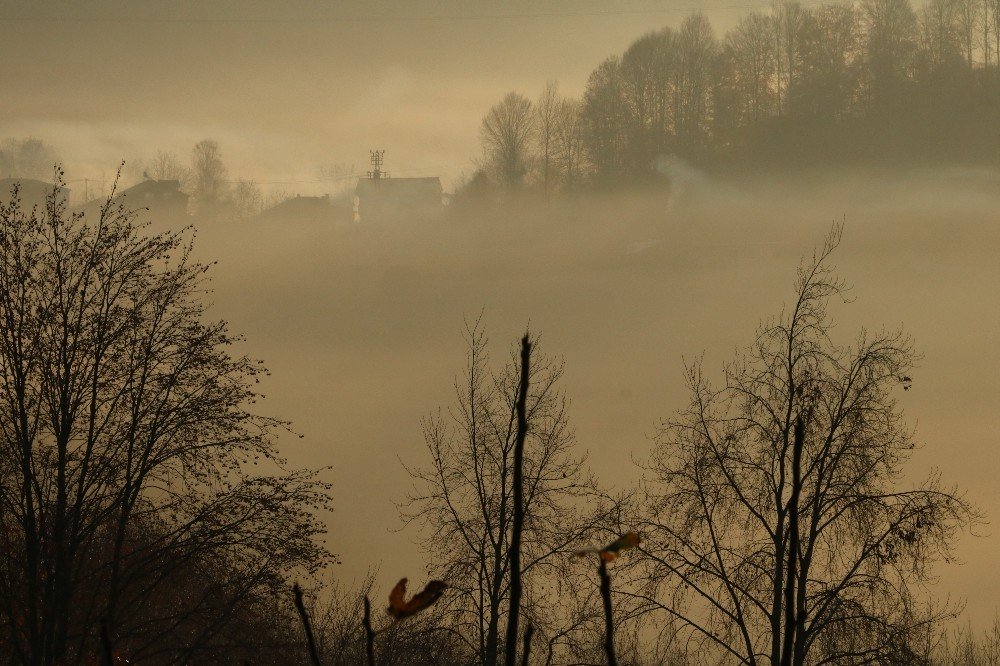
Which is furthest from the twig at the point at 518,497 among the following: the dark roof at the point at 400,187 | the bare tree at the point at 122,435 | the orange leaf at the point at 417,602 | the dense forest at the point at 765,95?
the dark roof at the point at 400,187

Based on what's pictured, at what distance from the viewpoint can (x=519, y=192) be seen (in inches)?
3428

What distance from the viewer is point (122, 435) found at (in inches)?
649

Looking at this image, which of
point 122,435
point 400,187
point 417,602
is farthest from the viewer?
point 400,187

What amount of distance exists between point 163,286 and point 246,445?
2723 mm

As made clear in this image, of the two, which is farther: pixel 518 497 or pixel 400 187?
pixel 400 187

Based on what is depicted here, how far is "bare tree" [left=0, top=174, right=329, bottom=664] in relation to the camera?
50.4 feet

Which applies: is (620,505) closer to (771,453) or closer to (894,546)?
(771,453)

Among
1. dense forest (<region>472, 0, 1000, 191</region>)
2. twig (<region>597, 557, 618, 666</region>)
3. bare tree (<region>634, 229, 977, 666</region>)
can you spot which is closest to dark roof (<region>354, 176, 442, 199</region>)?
dense forest (<region>472, 0, 1000, 191</region>)

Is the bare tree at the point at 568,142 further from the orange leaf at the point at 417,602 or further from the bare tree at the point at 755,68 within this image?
the orange leaf at the point at 417,602

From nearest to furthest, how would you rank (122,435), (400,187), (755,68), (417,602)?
(417,602), (122,435), (755,68), (400,187)

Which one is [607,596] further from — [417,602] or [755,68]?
[755,68]

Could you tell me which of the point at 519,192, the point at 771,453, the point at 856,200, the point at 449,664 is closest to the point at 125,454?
the point at 449,664

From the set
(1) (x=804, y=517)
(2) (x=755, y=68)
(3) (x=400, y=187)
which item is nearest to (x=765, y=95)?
(2) (x=755, y=68)

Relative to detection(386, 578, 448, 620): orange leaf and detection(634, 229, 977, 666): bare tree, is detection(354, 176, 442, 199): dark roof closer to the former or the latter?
detection(634, 229, 977, 666): bare tree
